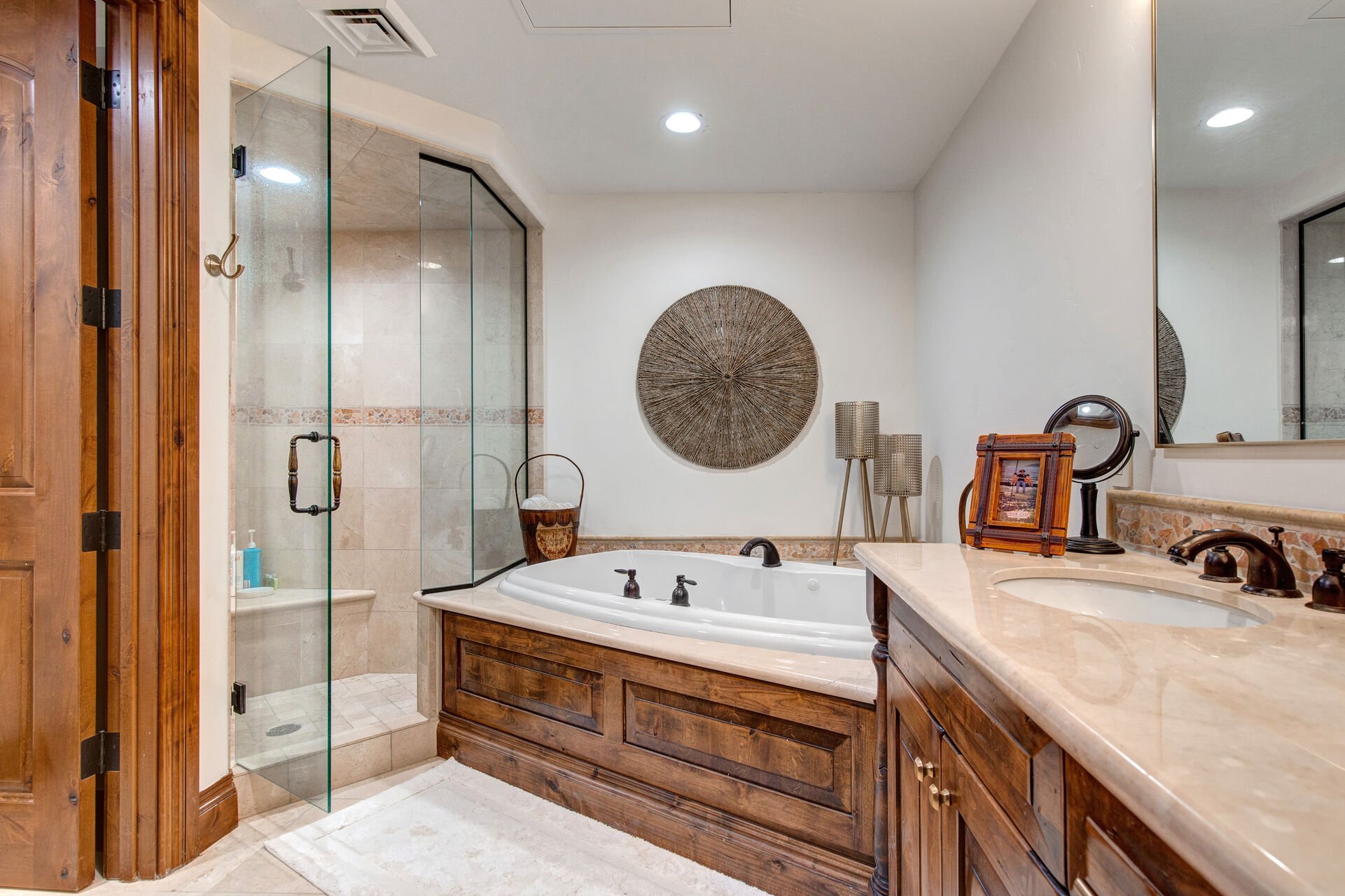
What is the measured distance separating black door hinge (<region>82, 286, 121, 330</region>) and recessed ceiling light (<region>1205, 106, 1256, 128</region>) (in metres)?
2.52

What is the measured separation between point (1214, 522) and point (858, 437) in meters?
1.75

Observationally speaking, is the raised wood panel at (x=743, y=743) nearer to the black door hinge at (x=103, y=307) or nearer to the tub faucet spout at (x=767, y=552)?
the tub faucet spout at (x=767, y=552)

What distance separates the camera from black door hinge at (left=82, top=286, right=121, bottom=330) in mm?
1630

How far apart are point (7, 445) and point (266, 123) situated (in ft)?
3.68

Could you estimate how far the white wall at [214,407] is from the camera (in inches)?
70.9

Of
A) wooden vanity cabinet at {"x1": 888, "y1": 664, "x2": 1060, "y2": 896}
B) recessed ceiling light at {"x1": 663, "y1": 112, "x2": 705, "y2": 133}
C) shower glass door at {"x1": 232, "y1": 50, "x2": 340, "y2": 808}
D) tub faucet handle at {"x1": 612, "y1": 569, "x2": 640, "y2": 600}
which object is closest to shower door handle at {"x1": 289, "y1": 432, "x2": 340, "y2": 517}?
shower glass door at {"x1": 232, "y1": 50, "x2": 340, "y2": 808}

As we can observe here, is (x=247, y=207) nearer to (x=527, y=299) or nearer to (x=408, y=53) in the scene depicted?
(x=408, y=53)

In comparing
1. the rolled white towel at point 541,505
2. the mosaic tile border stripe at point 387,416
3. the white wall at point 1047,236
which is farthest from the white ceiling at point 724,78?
the rolled white towel at point 541,505

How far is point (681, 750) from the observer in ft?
5.88

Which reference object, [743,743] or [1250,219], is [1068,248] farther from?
[743,743]

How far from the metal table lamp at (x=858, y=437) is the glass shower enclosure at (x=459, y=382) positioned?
1.59m

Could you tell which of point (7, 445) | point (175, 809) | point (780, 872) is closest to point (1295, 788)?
point (780, 872)

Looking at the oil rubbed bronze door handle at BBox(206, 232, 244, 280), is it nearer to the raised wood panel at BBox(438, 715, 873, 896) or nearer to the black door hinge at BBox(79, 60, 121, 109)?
the black door hinge at BBox(79, 60, 121, 109)

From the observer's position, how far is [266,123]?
1.89 meters
